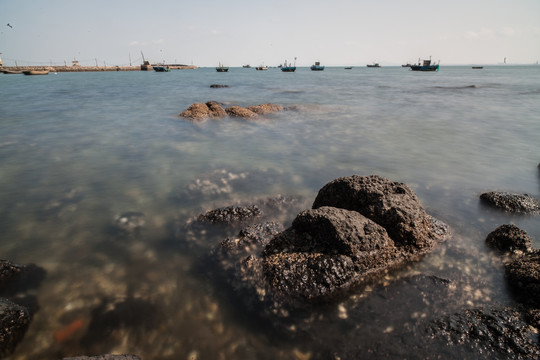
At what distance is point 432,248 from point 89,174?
863 centimetres

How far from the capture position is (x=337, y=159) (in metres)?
9.61

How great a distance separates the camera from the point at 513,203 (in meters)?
6.14

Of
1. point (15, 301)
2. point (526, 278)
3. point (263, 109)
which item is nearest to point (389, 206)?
point (526, 278)

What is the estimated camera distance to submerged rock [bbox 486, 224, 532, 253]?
4625 millimetres

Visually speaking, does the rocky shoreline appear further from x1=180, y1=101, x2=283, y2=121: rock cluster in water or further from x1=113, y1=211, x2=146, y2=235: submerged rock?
x1=180, y1=101, x2=283, y2=121: rock cluster in water

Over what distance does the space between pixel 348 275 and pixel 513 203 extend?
4.84 metres

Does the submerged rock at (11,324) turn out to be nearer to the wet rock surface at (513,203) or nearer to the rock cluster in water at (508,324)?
the rock cluster in water at (508,324)

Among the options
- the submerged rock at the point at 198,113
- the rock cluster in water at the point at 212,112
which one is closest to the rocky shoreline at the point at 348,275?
the submerged rock at the point at 198,113

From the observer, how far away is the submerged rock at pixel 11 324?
3.07 metres

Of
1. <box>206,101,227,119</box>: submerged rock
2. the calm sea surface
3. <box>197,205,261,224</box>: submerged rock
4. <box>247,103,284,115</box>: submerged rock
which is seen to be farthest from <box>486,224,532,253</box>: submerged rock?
<box>247,103,284,115</box>: submerged rock

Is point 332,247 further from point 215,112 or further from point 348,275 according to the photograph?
point 215,112

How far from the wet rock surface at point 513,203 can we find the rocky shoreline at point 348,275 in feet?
5.47

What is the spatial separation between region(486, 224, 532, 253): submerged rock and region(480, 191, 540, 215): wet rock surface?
5.34 ft

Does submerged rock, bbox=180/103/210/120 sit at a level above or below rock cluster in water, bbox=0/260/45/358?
above
